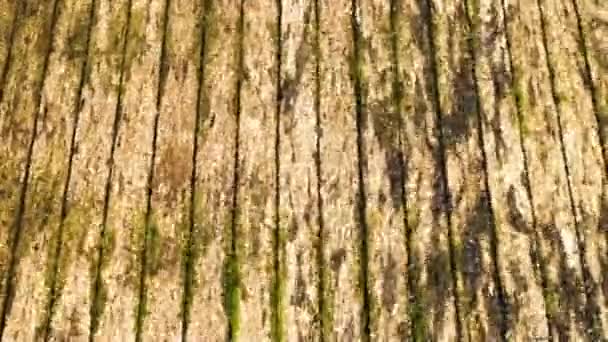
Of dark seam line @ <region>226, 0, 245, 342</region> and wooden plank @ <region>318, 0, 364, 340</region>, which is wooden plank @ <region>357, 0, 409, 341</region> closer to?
wooden plank @ <region>318, 0, 364, 340</region>

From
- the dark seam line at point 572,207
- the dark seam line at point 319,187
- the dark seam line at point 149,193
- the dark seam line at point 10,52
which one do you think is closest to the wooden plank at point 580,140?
the dark seam line at point 572,207

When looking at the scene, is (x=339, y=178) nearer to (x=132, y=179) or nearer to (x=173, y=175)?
(x=173, y=175)

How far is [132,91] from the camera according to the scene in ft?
9.13

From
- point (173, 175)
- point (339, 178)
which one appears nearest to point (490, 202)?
point (339, 178)

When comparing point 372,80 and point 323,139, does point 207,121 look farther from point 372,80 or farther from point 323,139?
point 372,80

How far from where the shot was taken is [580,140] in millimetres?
2678

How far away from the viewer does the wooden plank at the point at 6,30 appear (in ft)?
9.32

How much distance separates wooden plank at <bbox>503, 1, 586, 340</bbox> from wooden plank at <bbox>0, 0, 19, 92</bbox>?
5.76ft

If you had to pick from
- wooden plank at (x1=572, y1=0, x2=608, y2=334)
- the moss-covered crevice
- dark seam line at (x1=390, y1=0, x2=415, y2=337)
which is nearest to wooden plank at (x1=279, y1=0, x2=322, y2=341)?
dark seam line at (x1=390, y1=0, x2=415, y2=337)

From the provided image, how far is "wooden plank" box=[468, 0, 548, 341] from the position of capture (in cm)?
240

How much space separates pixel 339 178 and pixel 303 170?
12 cm

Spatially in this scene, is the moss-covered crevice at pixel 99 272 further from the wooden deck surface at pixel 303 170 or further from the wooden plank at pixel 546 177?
the wooden plank at pixel 546 177

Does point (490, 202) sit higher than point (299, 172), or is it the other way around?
point (299, 172)

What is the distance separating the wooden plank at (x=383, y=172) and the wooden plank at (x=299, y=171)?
17cm
